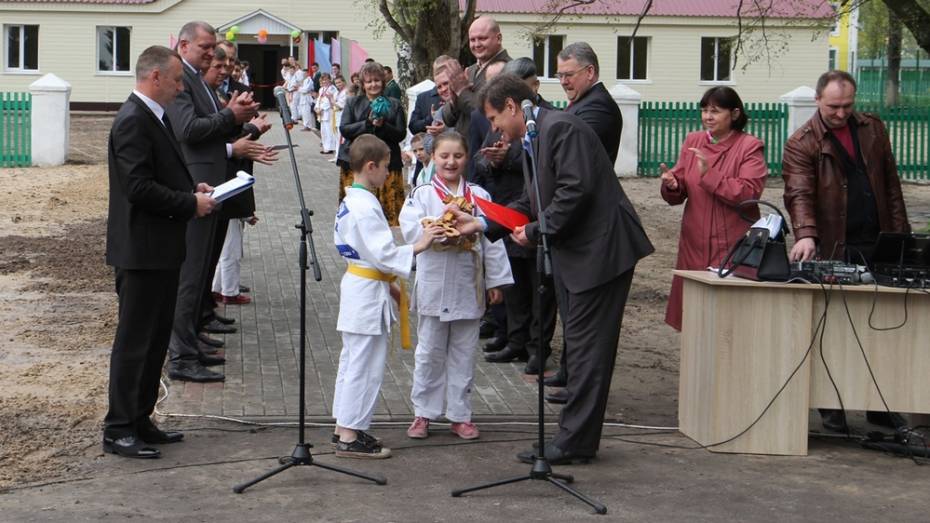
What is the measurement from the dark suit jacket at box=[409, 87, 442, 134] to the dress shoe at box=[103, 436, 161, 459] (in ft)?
→ 17.2

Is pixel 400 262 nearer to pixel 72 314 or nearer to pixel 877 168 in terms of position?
pixel 877 168

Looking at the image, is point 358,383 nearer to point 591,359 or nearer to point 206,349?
point 591,359

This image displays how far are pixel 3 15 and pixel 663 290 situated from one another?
133 feet

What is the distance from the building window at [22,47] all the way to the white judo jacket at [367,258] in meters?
45.2

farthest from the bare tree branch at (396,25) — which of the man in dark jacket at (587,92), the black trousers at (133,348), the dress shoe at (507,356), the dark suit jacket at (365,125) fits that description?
the black trousers at (133,348)

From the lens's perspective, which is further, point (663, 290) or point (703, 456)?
point (663, 290)

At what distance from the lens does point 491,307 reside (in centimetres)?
1027

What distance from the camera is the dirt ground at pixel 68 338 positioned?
7.45 meters

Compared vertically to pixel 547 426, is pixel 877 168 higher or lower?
higher

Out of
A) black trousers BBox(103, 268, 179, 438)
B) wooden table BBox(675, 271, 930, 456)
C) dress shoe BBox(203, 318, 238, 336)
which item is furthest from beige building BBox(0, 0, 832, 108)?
black trousers BBox(103, 268, 179, 438)

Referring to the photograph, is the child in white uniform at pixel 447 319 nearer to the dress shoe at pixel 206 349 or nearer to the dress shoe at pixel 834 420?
the dress shoe at pixel 834 420

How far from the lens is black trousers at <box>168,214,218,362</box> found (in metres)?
8.91

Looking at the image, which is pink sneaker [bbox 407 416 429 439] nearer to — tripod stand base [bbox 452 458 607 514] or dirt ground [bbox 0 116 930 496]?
tripod stand base [bbox 452 458 607 514]

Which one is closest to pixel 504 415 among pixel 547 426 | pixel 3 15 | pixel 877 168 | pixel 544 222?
pixel 547 426
